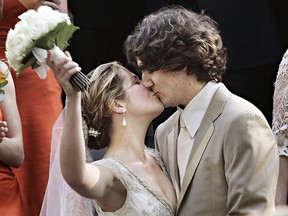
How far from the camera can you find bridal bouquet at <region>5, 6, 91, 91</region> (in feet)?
12.8

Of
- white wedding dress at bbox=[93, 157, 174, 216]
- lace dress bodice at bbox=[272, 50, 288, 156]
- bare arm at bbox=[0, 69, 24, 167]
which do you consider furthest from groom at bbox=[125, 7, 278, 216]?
bare arm at bbox=[0, 69, 24, 167]

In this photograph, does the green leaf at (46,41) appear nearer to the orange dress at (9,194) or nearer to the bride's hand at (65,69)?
the bride's hand at (65,69)

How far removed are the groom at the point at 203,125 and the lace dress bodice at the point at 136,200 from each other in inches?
4.5

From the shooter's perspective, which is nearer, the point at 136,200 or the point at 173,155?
the point at 136,200

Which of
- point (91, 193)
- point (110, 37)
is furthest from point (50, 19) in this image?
point (110, 37)

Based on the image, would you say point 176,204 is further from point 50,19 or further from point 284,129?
point 50,19

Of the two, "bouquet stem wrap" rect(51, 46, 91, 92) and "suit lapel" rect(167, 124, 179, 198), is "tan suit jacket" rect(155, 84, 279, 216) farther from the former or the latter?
"bouquet stem wrap" rect(51, 46, 91, 92)

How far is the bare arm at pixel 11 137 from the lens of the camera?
5109mm

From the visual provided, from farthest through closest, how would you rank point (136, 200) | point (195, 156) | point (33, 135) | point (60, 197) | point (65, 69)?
1. point (33, 135)
2. point (60, 197)
3. point (136, 200)
4. point (195, 156)
5. point (65, 69)

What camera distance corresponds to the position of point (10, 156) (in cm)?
512

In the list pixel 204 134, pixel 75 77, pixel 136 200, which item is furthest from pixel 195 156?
pixel 75 77

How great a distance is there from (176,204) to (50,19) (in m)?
1.20

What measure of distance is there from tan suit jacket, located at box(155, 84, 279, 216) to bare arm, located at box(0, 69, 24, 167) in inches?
43.3

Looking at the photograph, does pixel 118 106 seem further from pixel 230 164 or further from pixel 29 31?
pixel 29 31
